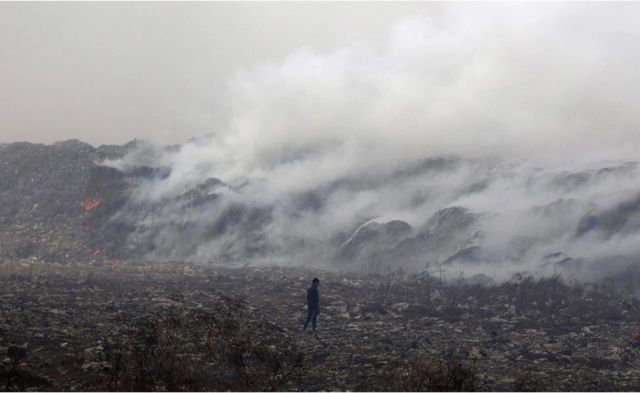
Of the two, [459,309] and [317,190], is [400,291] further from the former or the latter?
[317,190]

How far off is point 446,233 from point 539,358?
9.43 m

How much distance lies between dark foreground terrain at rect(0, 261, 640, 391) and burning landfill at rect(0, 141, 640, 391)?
44 mm

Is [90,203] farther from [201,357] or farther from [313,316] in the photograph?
[201,357]

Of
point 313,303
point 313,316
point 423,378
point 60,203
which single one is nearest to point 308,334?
point 313,316

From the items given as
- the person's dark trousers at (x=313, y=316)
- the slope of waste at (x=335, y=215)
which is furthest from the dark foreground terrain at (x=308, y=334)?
the slope of waste at (x=335, y=215)

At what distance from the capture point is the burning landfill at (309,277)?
6.97 metres

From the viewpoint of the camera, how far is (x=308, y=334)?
9094 mm

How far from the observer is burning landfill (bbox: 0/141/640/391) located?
274 inches

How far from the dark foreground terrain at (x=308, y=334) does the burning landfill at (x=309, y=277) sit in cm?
4

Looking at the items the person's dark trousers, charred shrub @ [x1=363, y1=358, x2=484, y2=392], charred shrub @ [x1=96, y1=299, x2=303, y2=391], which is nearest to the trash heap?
charred shrub @ [x1=96, y1=299, x2=303, y2=391]

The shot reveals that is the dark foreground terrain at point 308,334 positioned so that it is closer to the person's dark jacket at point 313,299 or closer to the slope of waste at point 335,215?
the person's dark jacket at point 313,299

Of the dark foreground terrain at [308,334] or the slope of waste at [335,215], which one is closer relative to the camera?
the dark foreground terrain at [308,334]

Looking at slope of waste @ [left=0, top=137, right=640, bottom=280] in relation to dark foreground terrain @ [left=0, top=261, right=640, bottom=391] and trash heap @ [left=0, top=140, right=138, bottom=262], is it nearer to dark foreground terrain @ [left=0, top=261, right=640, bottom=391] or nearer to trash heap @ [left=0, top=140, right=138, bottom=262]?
trash heap @ [left=0, top=140, right=138, bottom=262]

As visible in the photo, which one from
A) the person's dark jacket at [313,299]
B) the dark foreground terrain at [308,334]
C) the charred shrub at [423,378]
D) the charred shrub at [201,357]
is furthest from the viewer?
the person's dark jacket at [313,299]
